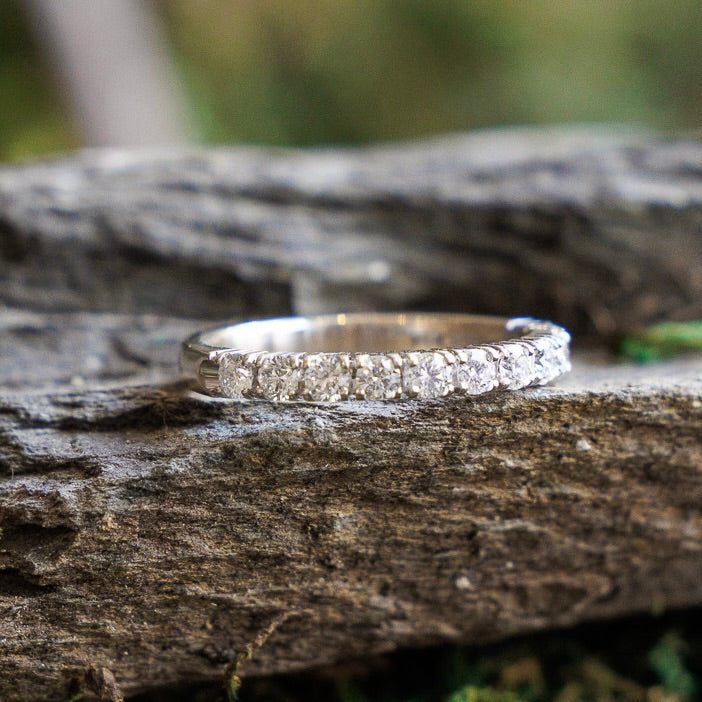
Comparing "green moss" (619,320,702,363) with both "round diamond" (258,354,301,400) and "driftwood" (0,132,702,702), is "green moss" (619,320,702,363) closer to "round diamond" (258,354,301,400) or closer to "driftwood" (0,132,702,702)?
"driftwood" (0,132,702,702)

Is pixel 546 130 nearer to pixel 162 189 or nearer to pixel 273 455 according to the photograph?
pixel 162 189

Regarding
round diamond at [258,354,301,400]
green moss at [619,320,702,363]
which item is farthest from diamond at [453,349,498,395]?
green moss at [619,320,702,363]

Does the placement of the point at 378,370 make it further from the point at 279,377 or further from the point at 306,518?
the point at 306,518

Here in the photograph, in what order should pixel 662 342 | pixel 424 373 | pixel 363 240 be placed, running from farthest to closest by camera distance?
pixel 363 240 < pixel 662 342 < pixel 424 373

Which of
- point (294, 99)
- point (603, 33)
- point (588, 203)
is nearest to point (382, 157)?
point (588, 203)

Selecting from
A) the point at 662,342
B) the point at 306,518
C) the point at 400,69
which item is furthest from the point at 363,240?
the point at 400,69
